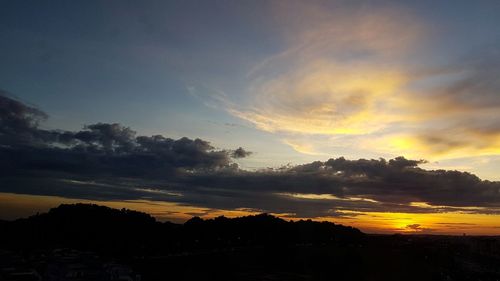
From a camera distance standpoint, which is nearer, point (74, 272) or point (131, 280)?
point (131, 280)

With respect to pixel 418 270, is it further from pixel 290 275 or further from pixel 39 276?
pixel 39 276

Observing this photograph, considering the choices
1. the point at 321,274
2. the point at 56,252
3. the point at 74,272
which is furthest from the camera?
the point at 56,252

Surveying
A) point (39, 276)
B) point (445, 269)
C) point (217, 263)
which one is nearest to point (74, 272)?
point (39, 276)

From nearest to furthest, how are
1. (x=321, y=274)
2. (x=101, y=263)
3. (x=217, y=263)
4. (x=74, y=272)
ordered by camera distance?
(x=74, y=272) < (x=321, y=274) < (x=101, y=263) < (x=217, y=263)

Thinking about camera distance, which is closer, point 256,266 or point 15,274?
point 15,274

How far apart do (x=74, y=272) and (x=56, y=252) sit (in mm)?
66857

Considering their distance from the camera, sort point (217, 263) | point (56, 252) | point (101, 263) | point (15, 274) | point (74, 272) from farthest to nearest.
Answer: point (56, 252) < point (217, 263) < point (101, 263) < point (74, 272) < point (15, 274)

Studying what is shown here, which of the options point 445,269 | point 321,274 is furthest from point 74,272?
point 445,269

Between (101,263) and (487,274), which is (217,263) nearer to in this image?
(101,263)

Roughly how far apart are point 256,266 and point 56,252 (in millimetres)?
90343

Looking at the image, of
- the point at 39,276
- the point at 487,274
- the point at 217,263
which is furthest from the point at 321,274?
the point at 39,276

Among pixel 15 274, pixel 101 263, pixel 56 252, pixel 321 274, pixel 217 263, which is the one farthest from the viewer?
pixel 56 252

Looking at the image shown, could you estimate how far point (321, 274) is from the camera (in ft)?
513

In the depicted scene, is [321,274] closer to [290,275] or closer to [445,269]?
[290,275]
